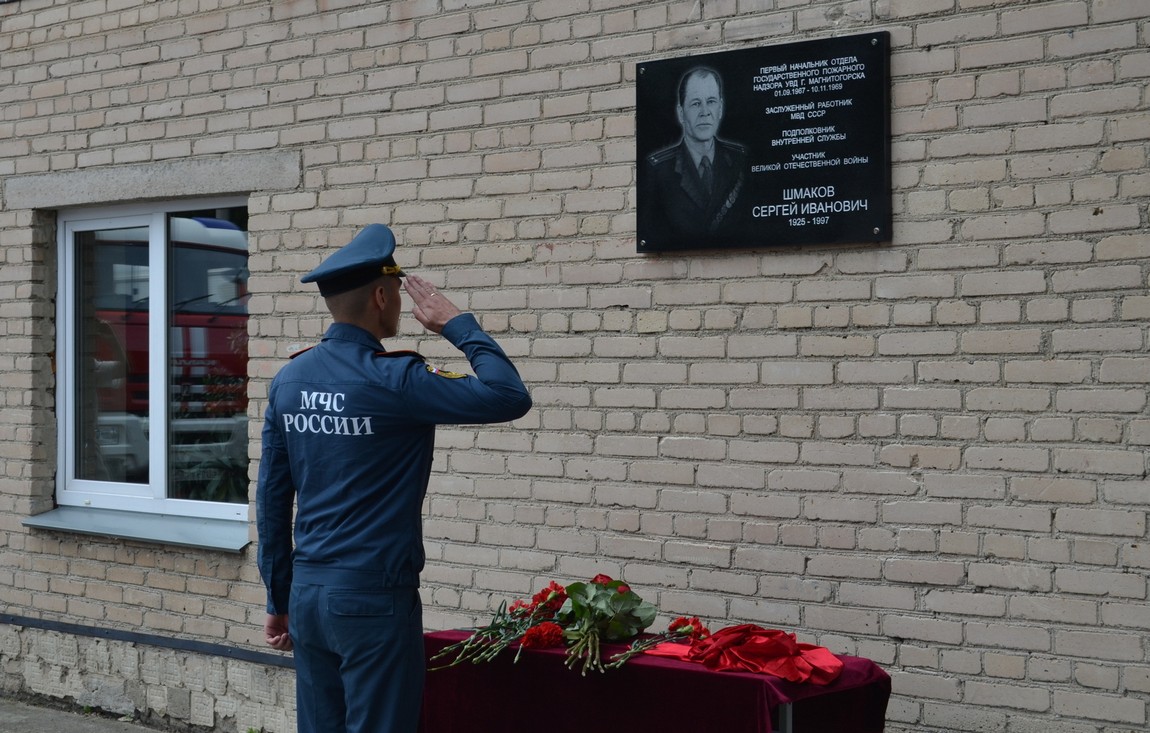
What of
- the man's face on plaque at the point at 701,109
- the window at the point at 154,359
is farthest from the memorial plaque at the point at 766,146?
the window at the point at 154,359

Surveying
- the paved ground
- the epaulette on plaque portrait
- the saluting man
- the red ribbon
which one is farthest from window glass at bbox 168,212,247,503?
the red ribbon

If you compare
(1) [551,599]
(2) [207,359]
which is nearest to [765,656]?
(1) [551,599]

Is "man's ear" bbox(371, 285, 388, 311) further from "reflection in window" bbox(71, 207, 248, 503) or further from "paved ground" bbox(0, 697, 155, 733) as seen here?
"paved ground" bbox(0, 697, 155, 733)

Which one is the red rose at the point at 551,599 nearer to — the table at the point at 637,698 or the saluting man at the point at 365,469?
the table at the point at 637,698

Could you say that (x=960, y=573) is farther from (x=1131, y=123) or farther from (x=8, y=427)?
(x=8, y=427)

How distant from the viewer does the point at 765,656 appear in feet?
11.4

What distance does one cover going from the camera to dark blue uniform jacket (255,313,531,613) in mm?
3299

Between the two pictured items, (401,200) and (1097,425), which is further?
(401,200)

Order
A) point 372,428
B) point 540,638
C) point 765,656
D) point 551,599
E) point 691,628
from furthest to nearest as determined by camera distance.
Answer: point 551,599
point 691,628
point 540,638
point 765,656
point 372,428

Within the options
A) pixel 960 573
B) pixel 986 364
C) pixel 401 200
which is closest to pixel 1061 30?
pixel 986 364

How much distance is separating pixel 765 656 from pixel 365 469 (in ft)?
3.92

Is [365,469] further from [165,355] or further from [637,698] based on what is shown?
[165,355]

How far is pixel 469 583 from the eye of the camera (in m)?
5.12

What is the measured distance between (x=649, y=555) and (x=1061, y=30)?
2246mm
